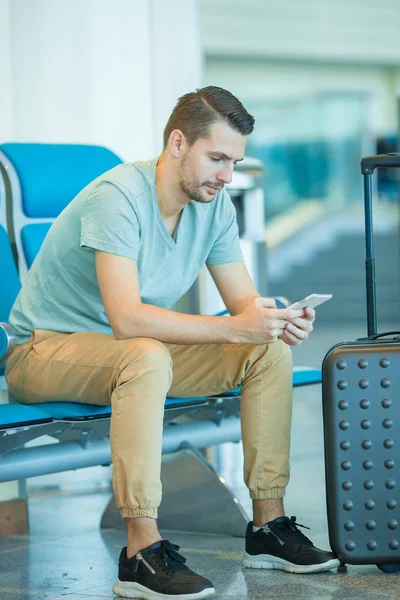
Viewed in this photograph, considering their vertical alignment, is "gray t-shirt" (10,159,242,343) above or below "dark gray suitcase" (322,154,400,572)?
above

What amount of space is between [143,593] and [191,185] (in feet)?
2.92

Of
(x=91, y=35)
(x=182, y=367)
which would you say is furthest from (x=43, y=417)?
(x=91, y=35)

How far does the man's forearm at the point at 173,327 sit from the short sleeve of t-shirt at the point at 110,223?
14 cm

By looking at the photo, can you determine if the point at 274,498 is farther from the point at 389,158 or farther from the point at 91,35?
the point at 91,35

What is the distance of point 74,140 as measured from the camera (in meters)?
3.42

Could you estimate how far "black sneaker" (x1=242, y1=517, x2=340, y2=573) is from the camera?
2080 millimetres

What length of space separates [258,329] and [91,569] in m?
0.71

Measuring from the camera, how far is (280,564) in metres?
2.14

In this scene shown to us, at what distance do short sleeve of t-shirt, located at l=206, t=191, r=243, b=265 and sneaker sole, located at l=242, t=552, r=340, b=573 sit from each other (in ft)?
2.36

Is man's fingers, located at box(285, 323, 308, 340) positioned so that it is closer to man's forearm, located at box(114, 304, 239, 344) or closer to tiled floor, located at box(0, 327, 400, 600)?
man's forearm, located at box(114, 304, 239, 344)

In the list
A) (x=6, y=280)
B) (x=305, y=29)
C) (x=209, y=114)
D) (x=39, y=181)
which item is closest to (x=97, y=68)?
(x=39, y=181)

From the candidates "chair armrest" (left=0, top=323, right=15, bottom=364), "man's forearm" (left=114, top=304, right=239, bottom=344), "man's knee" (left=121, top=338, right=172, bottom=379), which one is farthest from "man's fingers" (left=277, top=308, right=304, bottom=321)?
"chair armrest" (left=0, top=323, right=15, bottom=364)

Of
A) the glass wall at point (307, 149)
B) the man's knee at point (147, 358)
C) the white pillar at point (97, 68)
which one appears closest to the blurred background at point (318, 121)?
the glass wall at point (307, 149)

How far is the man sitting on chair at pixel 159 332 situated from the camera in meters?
1.97
